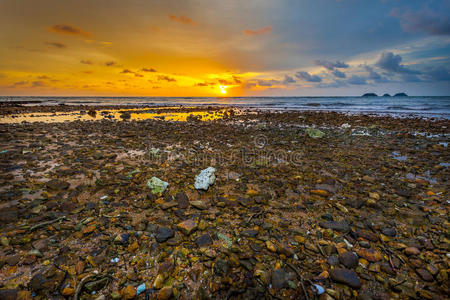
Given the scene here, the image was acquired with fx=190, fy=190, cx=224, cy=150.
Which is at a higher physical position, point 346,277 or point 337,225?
point 337,225

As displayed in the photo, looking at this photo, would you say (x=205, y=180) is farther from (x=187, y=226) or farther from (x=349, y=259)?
(x=349, y=259)

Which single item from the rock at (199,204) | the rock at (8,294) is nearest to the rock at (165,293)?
the rock at (8,294)

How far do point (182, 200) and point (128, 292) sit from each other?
2.25 m

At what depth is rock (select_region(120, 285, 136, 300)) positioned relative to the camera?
2.40 metres

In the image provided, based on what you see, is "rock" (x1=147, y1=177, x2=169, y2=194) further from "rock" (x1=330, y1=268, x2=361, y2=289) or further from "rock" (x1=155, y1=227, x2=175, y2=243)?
"rock" (x1=330, y1=268, x2=361, y2=289)

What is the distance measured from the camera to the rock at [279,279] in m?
2.55

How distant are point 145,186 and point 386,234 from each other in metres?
5.52

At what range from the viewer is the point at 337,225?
3.78m

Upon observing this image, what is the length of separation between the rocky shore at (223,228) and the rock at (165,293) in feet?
0.05

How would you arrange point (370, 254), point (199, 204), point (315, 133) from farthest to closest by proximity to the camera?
point (315, 133), point (199, 204), point (370, 254)

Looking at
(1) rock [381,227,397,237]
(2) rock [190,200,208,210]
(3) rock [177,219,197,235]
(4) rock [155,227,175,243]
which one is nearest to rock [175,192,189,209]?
(2) rock [190,200,208,210]

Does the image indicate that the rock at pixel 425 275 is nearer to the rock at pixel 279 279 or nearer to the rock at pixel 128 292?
the rock at pixel 279 279

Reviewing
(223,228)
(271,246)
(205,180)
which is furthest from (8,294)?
(205,180)

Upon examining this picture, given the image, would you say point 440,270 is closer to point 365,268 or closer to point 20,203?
point 365,268
